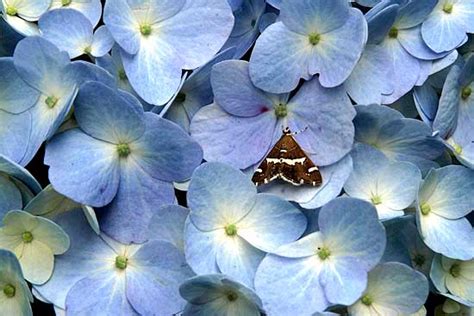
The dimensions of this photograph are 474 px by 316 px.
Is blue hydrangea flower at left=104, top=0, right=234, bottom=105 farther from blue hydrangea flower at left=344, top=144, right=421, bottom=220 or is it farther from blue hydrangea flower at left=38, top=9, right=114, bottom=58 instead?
blue hydrangea flower at left=344, top=144, right=421, bottom=220

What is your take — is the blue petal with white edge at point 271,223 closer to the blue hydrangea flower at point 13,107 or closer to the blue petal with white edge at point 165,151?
the blue petal with white edge at point 165,151

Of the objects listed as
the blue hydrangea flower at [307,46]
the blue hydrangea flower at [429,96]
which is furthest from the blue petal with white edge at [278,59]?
the blue hydrangea flower at [429,96]

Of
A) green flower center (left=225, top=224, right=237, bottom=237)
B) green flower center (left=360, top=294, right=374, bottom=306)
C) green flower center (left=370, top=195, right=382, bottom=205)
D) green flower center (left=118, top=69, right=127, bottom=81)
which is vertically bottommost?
green flower center (left=360, top=294, right=374, bottom=306)

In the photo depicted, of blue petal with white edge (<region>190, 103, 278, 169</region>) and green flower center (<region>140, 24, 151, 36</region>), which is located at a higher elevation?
green flower center (<region>140, 24, 151, 36</region>)

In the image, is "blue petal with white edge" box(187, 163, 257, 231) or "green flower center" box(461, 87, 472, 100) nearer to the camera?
"blue petal with white edge" box(187, 163, 257, 231)

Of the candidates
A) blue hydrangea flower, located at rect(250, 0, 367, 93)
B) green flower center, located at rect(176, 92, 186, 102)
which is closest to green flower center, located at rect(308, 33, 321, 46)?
blue hydrangea flower, located at rect(250, 0, 367, 93)

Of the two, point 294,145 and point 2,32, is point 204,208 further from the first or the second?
point 2,32

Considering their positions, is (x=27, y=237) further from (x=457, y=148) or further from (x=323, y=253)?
(x=457, y=148)

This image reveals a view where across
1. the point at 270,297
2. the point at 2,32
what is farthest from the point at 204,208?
the point at 2,32
